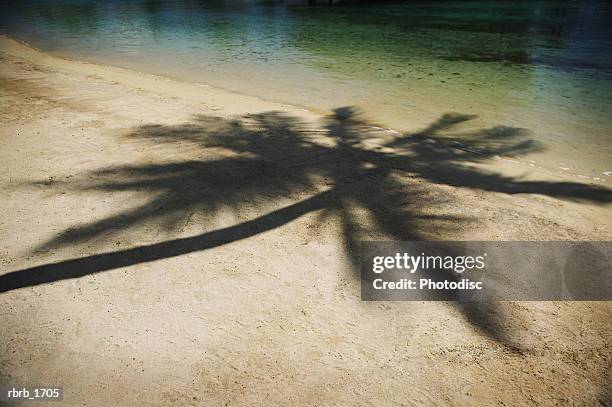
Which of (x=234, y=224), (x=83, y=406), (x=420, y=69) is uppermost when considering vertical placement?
(x=420, y=69)

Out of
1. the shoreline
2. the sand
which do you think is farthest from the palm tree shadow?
the shoreline

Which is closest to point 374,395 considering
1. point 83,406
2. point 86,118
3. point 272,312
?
point 272,312

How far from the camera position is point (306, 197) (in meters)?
4.96

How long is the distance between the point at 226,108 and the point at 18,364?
726cm

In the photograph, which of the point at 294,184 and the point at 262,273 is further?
the point at 294,184

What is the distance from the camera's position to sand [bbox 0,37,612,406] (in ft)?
8.75

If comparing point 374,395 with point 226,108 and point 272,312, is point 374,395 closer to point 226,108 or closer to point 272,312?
point 272,312

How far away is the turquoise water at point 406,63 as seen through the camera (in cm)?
948

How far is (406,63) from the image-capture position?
605 inches

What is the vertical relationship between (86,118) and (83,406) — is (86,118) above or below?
above

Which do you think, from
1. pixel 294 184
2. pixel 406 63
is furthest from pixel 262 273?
pixel 406 63

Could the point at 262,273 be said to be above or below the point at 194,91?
below
